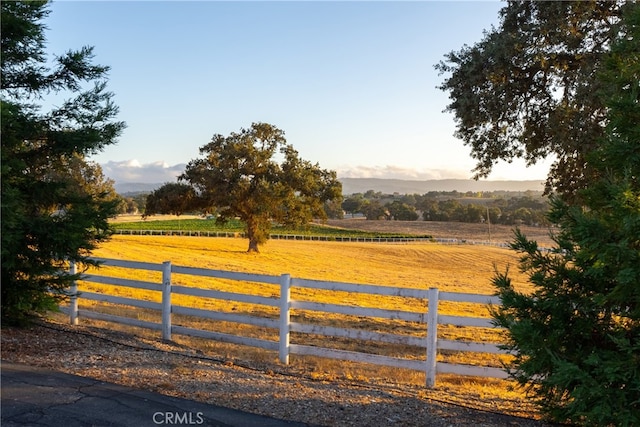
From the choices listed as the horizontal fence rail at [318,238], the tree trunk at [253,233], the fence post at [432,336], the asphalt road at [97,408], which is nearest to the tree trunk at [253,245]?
the tree trunk at [253,233]

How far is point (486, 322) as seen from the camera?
7.44 m

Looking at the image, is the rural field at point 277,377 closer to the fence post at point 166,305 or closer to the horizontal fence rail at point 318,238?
the fence post at point 166,305

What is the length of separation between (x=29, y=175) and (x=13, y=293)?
2.12 m

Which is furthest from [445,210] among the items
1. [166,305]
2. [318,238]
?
[166,305]

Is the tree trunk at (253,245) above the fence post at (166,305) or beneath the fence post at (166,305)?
beneath

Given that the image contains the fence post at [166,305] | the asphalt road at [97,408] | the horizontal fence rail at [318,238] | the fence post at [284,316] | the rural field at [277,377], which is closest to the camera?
the asphalt road at [97,408]

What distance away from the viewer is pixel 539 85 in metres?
13.4

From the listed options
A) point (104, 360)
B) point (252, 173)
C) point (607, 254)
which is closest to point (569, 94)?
point (607, 254)

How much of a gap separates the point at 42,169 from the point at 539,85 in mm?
11553

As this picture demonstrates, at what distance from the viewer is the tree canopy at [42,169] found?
8.92 m

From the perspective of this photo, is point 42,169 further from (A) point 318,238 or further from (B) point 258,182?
(A) point 318,238

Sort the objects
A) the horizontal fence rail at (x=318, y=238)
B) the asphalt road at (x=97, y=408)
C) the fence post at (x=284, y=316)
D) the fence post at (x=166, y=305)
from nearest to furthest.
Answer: the asphalt road at (x=97, y=408)
the fence post at (x=284, y=316)
the fence post at (x=166, y=305)
the horizontal fence rail at (x=318, y=238)

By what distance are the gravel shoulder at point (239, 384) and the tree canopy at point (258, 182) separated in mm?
28544

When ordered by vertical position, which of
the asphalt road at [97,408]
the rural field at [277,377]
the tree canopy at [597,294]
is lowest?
the rural field at [277,377]
